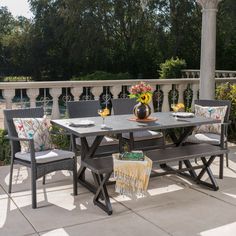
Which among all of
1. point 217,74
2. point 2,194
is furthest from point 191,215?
point 217,74

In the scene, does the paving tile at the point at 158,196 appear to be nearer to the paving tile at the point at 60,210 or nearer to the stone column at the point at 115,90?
the paving tile at the point at 60,210

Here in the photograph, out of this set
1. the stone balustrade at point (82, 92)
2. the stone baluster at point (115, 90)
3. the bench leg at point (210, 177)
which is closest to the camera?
the bench leg at point (210, 177)

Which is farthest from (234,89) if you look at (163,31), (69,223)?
(163,31)

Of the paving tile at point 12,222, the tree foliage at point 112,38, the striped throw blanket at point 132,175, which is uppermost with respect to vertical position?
the tree foliage at point 112,38

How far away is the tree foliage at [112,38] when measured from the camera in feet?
59.7

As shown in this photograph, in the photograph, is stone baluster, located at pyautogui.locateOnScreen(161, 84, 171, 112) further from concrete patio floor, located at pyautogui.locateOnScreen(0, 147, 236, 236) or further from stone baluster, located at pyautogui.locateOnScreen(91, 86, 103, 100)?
concrete patio floor, located at pyautogui.locateOnScreen(0, 147, 236, 236)

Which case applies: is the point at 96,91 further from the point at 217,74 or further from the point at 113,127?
the point at 217,74

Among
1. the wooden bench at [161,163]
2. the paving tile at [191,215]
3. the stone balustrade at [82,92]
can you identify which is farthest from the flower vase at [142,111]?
the stone balustrade at [82,92]

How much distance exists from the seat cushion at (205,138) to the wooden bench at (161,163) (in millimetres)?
118

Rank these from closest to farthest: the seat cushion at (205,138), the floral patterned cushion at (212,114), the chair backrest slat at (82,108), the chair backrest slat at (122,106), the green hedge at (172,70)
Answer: the seat cushion at (205,138) → the chair backrest slat at (82,108) → the floral patterned cushion at (212,114) → the chair backrest slat at (122,106) → the green hedge at (172,70)

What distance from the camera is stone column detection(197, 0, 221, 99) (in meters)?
5.88

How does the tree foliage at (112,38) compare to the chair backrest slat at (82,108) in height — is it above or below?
above

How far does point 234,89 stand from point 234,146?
3.29 feet

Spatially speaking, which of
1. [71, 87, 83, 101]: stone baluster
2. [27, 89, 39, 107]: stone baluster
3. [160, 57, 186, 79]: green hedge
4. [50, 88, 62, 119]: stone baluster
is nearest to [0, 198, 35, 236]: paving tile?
[27, 89, 39, 107]: stone baluster
